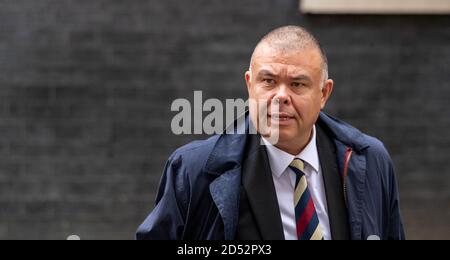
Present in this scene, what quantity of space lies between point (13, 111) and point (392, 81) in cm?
371

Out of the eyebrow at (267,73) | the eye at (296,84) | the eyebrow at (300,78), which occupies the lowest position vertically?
the eye at (296,84)

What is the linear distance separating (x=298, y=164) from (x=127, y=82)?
4.23m

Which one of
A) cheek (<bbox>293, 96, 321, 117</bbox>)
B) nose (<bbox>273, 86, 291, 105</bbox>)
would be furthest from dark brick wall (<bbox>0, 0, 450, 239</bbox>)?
nose (<bbox>273, 86, 291, 105</bbox>)

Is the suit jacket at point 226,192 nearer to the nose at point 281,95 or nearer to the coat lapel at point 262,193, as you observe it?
the coat lapel at point 262,193

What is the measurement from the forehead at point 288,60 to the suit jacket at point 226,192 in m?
0.36

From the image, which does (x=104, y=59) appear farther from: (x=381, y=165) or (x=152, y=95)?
(x=381, y=165)

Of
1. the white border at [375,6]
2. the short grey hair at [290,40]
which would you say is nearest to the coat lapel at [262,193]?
the short grey hair at [290,40]

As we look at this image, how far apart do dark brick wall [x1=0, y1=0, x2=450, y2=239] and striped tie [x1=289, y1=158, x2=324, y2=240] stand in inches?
163

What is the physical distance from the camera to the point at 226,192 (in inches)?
121

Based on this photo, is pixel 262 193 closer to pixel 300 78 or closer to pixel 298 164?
pixel 298 164

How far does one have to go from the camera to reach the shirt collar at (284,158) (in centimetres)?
328

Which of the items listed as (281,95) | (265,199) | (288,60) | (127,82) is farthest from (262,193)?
(127,82)

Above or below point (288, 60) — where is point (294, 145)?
below

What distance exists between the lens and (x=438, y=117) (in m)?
7.51
